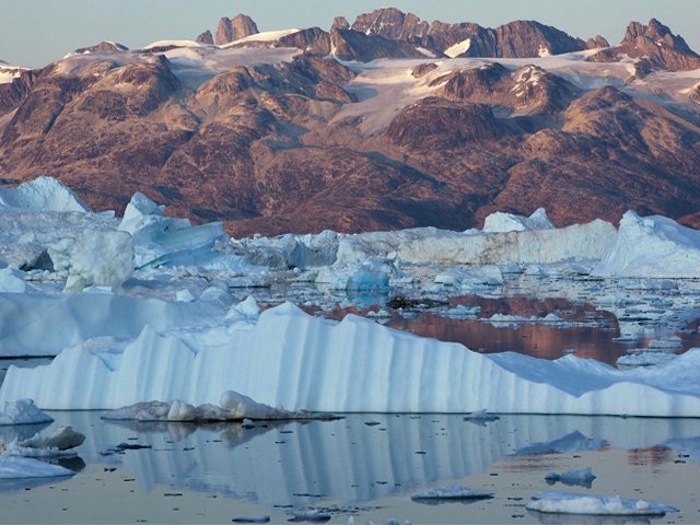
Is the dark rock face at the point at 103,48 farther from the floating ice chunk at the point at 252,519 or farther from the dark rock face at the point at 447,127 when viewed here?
the floating ice chunk at the point at 252,519

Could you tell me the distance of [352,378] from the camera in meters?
11.6

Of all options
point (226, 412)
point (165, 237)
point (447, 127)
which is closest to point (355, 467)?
point (226, 412)

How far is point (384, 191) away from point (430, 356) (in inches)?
3926

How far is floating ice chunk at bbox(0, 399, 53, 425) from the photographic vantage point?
11.3 m

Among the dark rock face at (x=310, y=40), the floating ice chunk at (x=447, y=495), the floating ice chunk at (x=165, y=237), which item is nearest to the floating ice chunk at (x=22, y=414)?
the floating ice chunk at (x=447, y=495)

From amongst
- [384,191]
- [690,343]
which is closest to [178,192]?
[384,191]

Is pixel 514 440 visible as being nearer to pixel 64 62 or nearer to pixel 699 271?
pixel 699 271

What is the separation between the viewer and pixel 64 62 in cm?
14275

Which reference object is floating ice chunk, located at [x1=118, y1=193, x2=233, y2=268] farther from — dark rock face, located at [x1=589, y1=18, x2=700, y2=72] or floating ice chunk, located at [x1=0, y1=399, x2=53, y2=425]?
dark rock face, located at [x1=589, y1=18, x2=700, y2=72]

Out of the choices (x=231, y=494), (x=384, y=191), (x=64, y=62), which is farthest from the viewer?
(x=64, y=62)

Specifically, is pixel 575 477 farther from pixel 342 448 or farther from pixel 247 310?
pixel 247 310

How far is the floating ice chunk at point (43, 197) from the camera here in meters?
47.4

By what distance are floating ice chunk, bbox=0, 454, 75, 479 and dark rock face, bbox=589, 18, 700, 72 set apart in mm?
147603

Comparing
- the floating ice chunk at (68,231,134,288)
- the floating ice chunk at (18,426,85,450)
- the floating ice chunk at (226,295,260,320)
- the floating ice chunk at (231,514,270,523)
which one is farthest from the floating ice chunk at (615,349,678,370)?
the floating ice chunk at (68,231,134,288)
